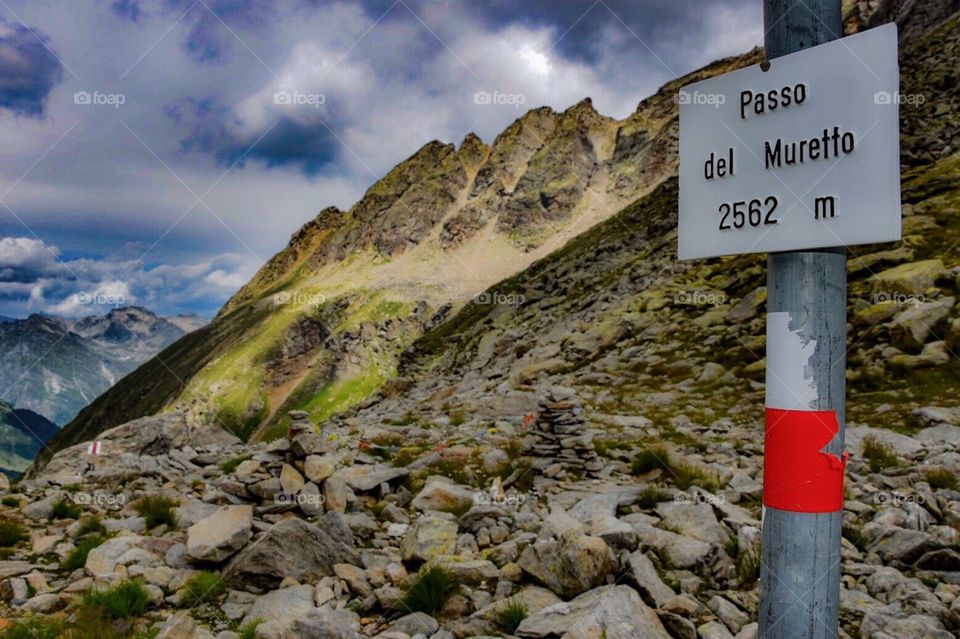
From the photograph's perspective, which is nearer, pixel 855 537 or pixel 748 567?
pixel 748 567

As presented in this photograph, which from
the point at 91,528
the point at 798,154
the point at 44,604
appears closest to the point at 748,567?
the point at 798,154

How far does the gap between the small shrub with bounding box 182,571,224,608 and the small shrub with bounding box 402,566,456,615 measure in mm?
2298

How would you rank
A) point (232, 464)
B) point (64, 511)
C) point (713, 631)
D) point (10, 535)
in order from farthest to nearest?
1. point (232, 464)
2. point (64, 511)
3. point (10, 535)
4. point (713, 631)

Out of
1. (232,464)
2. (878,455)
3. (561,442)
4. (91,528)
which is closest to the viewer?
(91,528)

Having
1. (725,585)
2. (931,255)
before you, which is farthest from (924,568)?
(931,255)

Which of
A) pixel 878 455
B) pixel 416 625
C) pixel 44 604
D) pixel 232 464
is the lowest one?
pixel 44 604

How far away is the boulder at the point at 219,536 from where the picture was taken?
21.4 feet

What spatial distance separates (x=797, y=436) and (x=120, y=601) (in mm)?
6394

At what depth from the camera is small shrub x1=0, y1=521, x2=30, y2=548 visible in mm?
7508

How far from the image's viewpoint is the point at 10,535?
7.57 m

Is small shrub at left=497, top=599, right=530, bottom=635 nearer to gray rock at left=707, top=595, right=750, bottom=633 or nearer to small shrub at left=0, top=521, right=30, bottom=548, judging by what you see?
gray rock at left=707, top=595, right=750, bottom=633

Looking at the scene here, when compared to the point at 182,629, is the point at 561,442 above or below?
above

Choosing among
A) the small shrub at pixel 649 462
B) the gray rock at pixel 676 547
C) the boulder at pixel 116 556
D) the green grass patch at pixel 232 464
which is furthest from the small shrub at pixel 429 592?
the green grass patch at pixel 232 464

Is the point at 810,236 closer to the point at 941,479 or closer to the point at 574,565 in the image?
the point at 574,565
